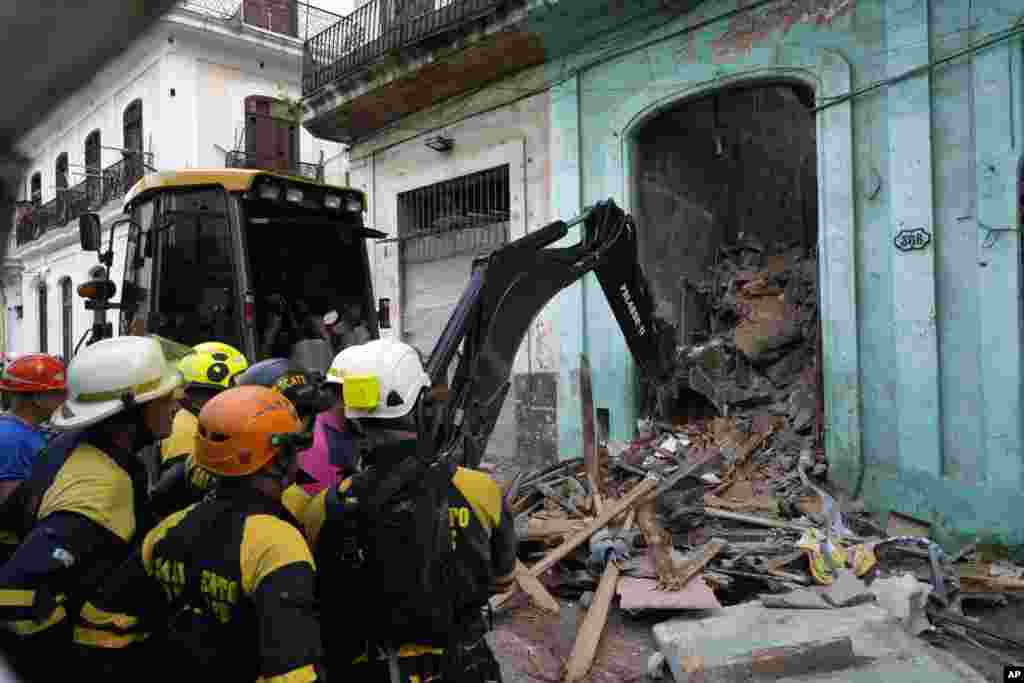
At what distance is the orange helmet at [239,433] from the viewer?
1863 millimetres

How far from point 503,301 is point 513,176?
185 inches

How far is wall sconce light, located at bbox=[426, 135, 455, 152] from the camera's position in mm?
10031

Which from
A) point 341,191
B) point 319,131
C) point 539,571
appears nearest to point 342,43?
point 319,131

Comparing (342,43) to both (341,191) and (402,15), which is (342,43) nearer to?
(402,15)

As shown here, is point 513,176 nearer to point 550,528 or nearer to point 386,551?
point 550,528

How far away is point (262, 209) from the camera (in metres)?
5.10

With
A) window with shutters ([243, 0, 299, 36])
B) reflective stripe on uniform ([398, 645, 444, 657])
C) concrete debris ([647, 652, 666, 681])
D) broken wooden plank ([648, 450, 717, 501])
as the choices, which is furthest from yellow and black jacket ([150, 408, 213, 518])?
window with shutters ([243, 0, 299, 36])

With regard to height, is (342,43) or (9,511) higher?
(342,43)

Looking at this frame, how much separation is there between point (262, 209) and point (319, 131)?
7255 millimetres

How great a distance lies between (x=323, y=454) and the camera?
10.8 ft

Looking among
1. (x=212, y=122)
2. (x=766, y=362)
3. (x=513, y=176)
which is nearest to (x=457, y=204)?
(x=513, y=176)

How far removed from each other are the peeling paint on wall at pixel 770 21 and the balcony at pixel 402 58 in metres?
2.40

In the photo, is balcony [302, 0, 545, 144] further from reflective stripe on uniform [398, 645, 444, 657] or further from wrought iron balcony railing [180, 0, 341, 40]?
reflective stripe on uniform [398, 645, 444, 657]

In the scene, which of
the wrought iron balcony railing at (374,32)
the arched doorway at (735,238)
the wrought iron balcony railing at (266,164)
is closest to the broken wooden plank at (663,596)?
the arched doorway at (735,238)
